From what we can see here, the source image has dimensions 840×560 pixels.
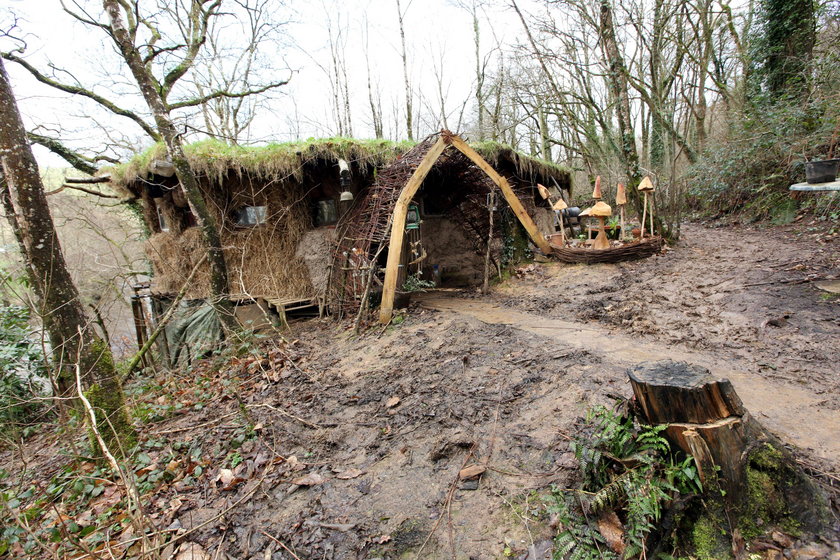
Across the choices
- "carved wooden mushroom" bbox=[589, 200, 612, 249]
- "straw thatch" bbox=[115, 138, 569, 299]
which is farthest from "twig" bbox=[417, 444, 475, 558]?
"carved wooden mushroom" bbox=[589, 200, 612, 249]

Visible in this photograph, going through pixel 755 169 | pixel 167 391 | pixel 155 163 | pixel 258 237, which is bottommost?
pixel 167 391

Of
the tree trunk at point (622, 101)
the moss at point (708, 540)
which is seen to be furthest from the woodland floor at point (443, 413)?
the tree trunk at point (622, 101)

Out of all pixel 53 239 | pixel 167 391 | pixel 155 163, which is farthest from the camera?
pixel 155 163

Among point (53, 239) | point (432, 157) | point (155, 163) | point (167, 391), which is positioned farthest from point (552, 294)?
point (155, 163)

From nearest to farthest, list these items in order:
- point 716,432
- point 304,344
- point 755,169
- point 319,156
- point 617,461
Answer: point 716,432 < point 617,461 < point 304,344 < point 319,156 < point 755,169

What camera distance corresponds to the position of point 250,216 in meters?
8.48

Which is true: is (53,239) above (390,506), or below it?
above

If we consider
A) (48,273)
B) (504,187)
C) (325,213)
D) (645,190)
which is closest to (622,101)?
(645,190)

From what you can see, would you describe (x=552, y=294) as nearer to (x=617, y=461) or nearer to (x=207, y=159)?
(x=617, y=461)

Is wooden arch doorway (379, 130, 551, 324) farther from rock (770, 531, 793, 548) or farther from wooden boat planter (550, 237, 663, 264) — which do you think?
rock (770, 531, 793, 548)

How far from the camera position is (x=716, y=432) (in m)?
1.67

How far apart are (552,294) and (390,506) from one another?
221 inches

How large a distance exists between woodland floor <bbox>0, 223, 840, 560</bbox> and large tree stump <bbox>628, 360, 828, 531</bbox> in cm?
17

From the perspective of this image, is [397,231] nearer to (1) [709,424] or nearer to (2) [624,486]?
(2) [624,486]
